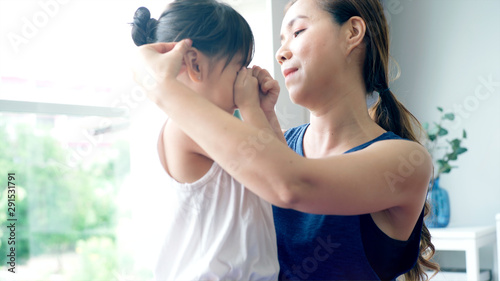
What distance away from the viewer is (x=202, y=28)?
3.16ft

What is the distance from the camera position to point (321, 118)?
127cm

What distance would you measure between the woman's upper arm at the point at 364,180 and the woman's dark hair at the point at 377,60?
0.85 feet

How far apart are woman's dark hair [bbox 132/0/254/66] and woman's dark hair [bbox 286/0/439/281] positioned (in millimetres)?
280

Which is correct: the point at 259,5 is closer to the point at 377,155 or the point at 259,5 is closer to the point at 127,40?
the point at 127,40

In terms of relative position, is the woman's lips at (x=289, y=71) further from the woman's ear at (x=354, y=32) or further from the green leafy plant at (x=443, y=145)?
the green leafy plant at (x=443, y=145)

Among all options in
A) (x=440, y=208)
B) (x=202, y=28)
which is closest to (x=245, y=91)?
(x=202, y=28)

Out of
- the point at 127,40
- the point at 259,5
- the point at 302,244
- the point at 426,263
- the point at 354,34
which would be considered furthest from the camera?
the point at 259,5

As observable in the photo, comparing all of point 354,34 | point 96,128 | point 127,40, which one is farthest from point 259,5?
point 354,34

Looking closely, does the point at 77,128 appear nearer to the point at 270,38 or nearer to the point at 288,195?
the point at 270,38

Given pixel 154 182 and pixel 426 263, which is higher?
pixel 154 182

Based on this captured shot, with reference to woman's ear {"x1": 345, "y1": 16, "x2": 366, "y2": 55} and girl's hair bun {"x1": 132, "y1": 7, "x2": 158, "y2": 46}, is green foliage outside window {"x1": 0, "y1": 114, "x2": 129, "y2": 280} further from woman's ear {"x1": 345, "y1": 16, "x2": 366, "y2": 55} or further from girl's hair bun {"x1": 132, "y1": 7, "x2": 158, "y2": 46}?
woman's ear {"x1": 345, "y1": 16, "x2": 366, "y2": 55}

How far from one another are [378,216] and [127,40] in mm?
1771

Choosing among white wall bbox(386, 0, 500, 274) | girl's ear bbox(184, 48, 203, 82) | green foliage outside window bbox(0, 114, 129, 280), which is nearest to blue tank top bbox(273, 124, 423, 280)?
girl's ear bbox(184, 48, 203, 82)

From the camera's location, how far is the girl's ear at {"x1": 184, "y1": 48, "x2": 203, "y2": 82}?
0.95 meters
